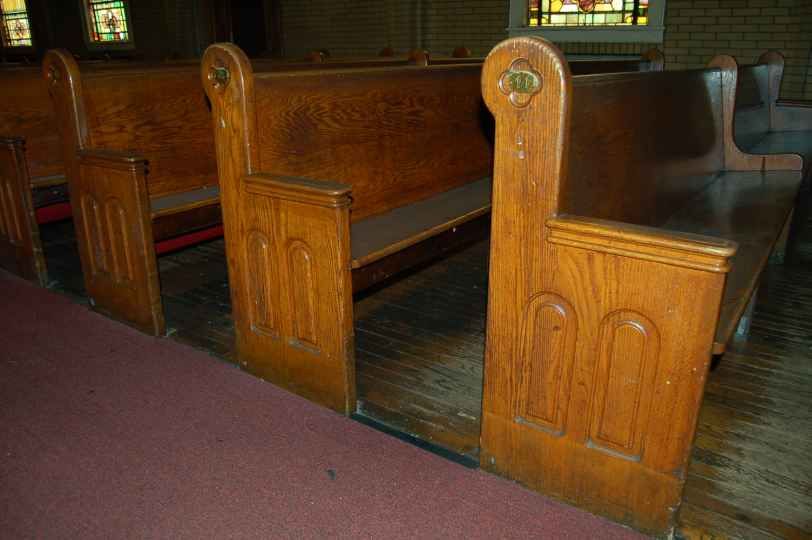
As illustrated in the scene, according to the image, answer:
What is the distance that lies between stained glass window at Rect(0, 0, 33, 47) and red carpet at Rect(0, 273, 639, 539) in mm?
13117

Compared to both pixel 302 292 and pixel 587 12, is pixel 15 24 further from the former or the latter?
pixel 302 292

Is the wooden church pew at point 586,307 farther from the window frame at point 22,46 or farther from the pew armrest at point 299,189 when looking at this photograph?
the window frame at point 22,46

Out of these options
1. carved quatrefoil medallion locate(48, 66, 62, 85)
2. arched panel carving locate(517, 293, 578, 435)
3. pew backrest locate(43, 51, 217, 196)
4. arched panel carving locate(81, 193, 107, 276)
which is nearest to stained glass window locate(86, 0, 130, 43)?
pew backrest locate(43, 51, 217, 196)

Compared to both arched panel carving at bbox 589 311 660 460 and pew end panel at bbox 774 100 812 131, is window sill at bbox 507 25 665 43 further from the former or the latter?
arched panel carving at bbox 589 311 660 460

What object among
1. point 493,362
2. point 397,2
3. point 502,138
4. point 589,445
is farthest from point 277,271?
point 397,2

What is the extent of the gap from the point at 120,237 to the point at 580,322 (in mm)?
2093

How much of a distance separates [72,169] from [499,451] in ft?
7.40

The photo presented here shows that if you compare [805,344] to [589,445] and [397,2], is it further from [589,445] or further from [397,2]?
[397,2]

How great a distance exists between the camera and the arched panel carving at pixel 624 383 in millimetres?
1625

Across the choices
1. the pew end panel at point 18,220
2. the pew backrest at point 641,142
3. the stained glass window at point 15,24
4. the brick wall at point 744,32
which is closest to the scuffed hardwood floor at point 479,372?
the pew end panel at point 18,220

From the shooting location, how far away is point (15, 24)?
1323 centimetres

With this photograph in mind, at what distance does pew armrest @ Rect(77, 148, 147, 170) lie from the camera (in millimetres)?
2619

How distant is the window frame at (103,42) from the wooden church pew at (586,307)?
11.1 m

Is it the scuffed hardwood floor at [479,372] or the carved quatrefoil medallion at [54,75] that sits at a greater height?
the carved quatrefoil medallion at [54,75]
